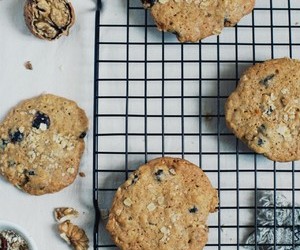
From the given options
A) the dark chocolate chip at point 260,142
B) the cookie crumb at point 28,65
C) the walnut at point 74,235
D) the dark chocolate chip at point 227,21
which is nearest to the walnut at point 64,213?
the walnut at point 74,235

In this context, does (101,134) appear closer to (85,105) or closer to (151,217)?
(85,105)

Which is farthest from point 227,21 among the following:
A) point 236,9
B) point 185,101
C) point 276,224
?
point 276,224

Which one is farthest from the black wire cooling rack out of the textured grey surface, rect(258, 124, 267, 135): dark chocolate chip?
rect(258, 124, 267, 135): dark chocolate chip

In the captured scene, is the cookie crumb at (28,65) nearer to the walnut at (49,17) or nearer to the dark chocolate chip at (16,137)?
the walnut at (49,17)

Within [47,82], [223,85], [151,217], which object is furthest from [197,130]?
[47,82]

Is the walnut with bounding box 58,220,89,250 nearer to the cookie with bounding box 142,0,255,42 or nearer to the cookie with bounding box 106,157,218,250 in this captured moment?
the cookie with bounding box 106,157,218,250

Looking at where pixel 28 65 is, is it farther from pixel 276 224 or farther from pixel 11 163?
pixel 276 224

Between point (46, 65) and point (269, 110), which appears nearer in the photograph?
point (269, 110)
